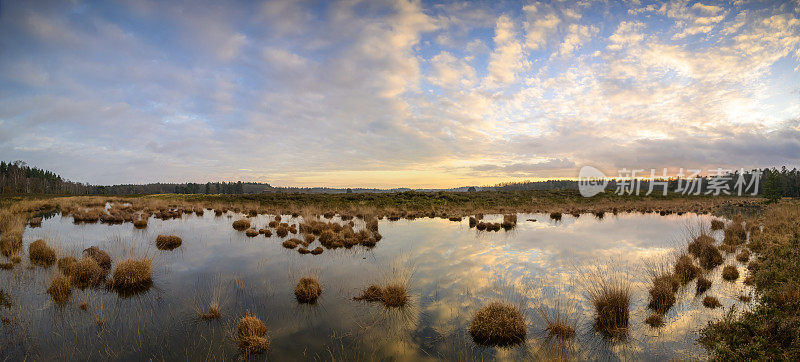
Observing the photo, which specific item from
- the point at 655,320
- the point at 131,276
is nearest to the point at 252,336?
the point at 131,276

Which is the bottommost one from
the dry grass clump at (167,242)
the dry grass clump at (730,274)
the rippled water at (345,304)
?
the rippled water at (345,304)

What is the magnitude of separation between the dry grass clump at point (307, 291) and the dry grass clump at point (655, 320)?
28.2 feet

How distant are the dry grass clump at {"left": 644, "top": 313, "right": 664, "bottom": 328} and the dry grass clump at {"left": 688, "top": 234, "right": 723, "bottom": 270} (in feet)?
22.9

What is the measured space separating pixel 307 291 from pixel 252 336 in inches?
102

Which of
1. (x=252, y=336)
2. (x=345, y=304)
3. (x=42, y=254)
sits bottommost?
(x=345, y=304)

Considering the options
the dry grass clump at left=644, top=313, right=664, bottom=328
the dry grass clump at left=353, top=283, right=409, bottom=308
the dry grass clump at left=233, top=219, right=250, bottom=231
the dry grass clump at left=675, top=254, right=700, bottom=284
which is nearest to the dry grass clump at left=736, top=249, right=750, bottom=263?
the dry grass clump at left=675, top=254, right=700, bottom=284

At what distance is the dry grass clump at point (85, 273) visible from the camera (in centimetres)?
925

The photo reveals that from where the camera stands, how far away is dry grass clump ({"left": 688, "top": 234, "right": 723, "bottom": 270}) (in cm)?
1173

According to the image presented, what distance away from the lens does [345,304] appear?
8219mm

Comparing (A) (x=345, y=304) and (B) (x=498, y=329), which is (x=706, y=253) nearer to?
(B) (x=498, y=329)

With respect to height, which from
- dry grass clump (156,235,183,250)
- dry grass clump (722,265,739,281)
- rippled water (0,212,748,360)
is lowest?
rippled water (0,212,748,360)

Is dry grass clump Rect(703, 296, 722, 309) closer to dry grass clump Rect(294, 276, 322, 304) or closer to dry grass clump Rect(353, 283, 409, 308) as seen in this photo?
dry grass clump Rect(353, 283, 409, 308)

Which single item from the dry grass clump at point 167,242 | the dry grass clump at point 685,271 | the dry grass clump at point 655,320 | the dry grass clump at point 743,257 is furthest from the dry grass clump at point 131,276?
the dry grass clump at point 743,257

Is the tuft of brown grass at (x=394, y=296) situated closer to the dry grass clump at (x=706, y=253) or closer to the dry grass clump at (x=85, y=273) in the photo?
the dry grass clump at (x=85, y=273)
